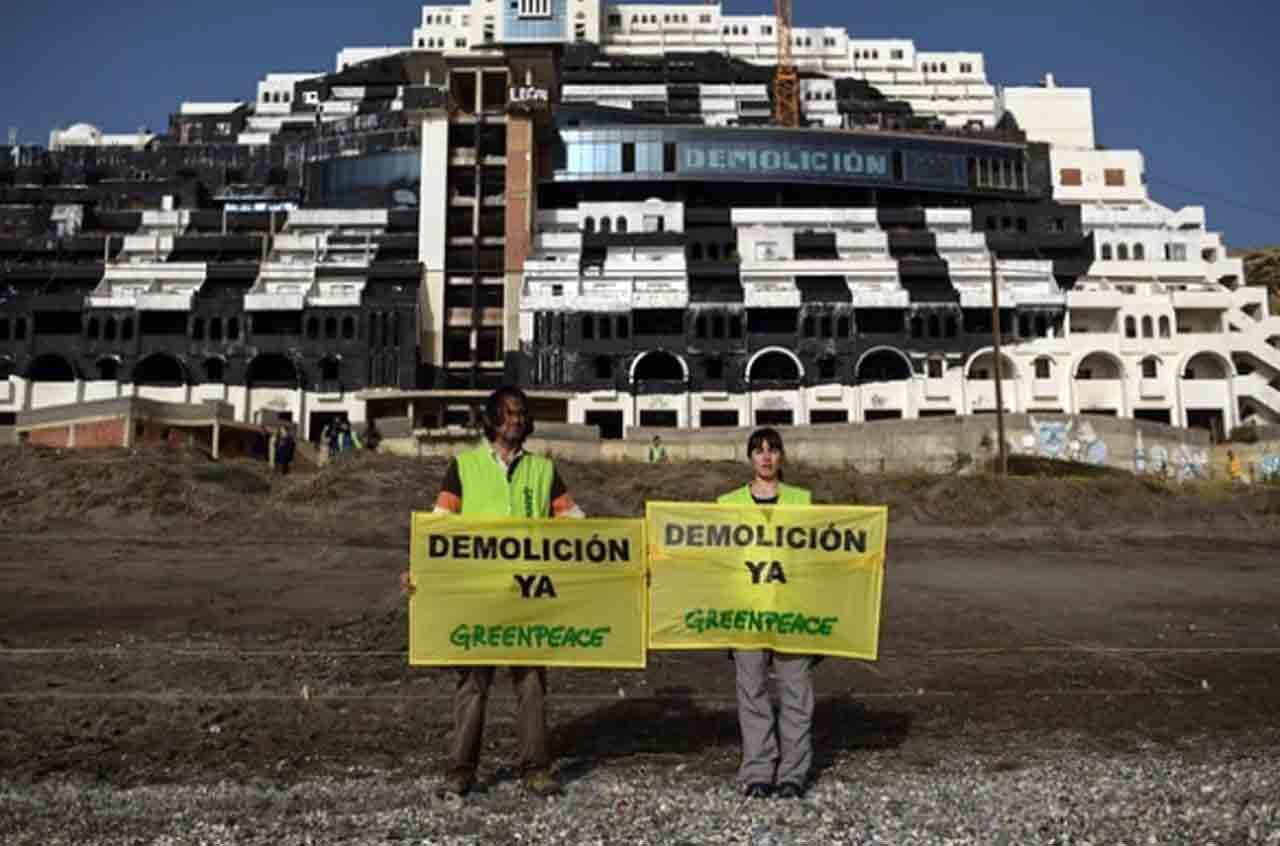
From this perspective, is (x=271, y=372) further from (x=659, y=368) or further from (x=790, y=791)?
(x=790, y=791)

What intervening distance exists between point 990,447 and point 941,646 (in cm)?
2777

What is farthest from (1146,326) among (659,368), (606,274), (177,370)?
(177,370)

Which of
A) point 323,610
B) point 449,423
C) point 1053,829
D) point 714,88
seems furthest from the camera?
point 714,88

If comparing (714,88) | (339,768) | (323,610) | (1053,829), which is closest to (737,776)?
(1053,829)

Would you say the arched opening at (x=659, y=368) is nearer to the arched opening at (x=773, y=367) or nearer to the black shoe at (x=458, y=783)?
the arched opening at (x=773, y=367)

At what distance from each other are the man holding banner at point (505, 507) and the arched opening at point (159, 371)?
5859cm

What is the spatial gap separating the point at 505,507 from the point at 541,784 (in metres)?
1.68

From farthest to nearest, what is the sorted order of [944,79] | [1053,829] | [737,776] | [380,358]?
[944,79] < [380,358] < [737,776] < [1053,829]

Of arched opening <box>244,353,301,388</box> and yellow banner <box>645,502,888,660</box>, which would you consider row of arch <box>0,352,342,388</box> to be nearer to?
arched opening <box>244,353,301,388</box>

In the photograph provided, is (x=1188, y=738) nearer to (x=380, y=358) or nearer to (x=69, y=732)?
(x=69, y=732)

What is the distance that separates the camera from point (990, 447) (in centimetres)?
3700

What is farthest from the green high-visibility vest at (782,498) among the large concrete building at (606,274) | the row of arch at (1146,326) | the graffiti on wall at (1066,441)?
the row of arch at (1146,326)

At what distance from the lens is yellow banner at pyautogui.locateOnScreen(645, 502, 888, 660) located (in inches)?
253

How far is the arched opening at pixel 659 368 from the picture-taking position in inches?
2303
